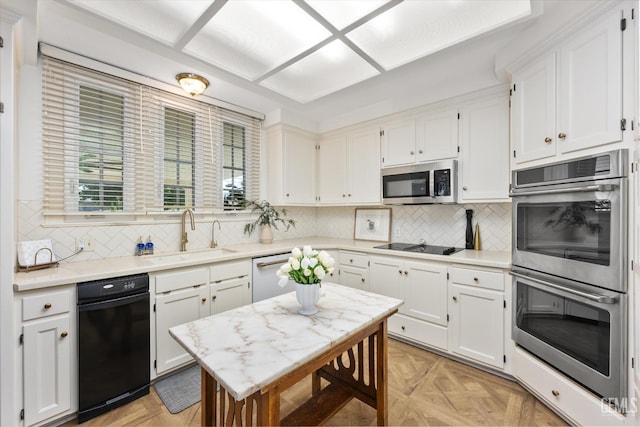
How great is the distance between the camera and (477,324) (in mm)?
2295

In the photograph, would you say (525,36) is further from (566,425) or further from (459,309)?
(566,425)

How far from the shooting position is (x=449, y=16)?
1.79 meters

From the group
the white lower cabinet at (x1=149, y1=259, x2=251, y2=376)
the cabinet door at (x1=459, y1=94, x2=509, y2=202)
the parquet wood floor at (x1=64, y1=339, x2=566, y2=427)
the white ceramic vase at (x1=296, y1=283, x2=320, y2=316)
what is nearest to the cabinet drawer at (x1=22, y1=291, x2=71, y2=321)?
the white lower cabinet at (x1=149, y1=259, x2=251, y2=376)

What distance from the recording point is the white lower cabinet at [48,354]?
1.56 meters

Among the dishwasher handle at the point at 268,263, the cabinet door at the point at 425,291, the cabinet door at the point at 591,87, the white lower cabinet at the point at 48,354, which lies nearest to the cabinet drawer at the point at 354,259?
the cabinet door at the point at 425,291

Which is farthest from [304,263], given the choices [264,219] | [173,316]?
[264,219]

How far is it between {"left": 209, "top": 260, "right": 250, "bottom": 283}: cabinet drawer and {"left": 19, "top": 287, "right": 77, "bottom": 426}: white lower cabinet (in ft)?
3.09

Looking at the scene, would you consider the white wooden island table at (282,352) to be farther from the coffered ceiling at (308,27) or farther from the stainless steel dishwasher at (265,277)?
the coffered ceiling at (308,27)

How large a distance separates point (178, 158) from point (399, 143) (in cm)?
246

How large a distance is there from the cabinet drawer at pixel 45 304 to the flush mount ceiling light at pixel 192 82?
1859 millimetres

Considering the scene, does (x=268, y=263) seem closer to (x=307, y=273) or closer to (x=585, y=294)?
(x=307, y=273)

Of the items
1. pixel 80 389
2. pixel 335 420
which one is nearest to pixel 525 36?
pixel 335 420

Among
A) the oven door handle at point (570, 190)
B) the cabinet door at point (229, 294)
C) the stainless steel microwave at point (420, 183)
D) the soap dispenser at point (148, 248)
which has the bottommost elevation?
the cabinet door at point (229, 294)

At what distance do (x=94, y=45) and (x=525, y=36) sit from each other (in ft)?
10.4
